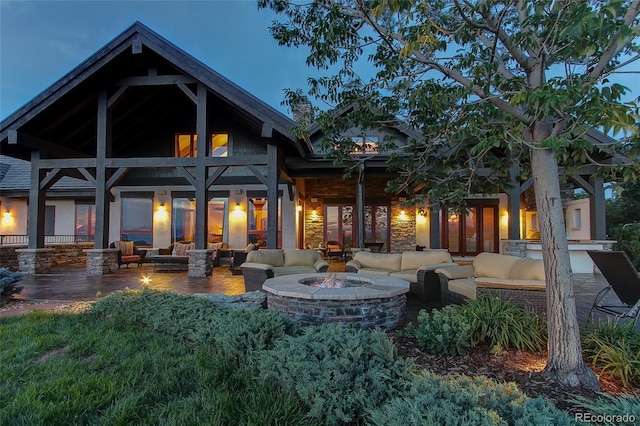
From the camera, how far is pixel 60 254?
11.4 metres

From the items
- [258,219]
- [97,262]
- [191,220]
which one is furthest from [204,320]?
[191,220]

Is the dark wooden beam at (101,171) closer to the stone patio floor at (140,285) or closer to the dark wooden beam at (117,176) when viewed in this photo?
the dark wooden beam at (117,176)

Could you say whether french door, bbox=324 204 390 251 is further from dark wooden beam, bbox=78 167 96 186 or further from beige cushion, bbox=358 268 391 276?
dark wooden beam, bbox=78 167 96 186

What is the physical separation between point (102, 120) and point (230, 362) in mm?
8414

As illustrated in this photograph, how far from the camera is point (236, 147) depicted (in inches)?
441

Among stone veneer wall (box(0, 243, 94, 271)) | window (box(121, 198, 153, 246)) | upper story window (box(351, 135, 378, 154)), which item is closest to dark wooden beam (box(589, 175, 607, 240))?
upper story window (box(351, 135, 378, 154))

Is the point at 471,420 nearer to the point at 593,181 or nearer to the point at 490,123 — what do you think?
the point at 490,123

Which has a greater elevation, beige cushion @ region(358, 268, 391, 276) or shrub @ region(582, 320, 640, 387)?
beige cushion @ region(358, 268, 391, 276)

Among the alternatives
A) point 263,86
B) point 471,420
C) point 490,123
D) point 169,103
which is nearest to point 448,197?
point 490,123

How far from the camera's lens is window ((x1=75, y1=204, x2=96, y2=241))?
516 inches

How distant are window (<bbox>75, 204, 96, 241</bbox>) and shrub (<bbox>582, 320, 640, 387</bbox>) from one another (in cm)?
1529

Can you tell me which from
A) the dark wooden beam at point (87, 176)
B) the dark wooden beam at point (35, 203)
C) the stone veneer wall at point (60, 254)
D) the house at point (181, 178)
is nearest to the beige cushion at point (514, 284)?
the house at point (181, 178)

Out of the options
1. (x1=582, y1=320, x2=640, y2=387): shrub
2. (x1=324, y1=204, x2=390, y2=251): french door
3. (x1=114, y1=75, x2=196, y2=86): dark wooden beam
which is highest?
(x1=114, y1=75, x2=196, y2=86): dark wooden beam

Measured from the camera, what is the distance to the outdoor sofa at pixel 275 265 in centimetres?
591
